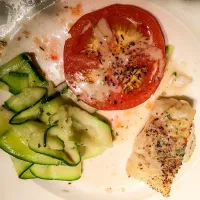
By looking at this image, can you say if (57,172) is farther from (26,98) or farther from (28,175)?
(26,98)

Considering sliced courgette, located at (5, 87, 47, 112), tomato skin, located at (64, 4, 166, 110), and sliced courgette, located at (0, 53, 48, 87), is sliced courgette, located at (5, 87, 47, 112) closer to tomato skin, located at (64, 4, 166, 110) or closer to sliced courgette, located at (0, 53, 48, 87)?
sliced courgette, located at (0, 53, 48, 87)

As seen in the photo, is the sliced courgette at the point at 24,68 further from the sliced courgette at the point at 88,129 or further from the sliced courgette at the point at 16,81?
the sliced courgette at the point at 88,129

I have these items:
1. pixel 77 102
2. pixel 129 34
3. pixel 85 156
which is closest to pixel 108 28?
pixel 129 34

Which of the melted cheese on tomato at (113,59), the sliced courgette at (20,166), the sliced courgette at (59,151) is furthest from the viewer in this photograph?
the sliced courgette at (20,166)

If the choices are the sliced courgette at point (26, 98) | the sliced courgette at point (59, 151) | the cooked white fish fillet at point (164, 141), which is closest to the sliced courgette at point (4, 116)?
the sliced courgette at point (26, 98)

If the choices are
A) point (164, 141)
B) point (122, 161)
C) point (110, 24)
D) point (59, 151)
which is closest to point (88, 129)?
point (59, 151)

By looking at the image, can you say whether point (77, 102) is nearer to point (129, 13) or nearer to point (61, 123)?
point (61, 123)
